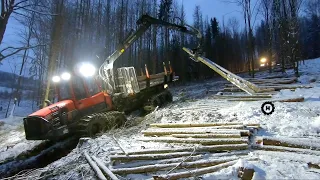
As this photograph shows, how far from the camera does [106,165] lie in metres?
5.57

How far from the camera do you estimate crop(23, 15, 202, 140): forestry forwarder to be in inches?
344

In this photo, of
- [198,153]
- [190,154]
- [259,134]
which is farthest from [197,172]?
[259,134]

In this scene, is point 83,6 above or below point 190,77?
above

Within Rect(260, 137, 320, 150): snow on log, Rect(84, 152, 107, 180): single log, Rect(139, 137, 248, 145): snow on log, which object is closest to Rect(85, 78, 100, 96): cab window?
Rect(84, 152, 107, 180): single log

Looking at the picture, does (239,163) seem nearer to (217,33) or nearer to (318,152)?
(318,152)

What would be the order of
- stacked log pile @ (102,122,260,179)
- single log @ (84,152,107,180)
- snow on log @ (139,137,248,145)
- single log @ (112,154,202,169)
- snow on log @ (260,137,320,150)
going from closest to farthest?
single log @ (84,152,107,180)
stacked log pile @ (102,122,260,179)
snow on log @ (260,137,320,150)
single log @ (112,154,202,169)
snow on log @ (139,137,248,145)

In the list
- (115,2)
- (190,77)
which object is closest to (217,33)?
(190,77)

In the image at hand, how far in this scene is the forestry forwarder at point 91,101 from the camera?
8.73 m

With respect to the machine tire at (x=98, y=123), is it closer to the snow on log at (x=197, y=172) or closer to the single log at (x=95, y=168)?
the single log at (x=95, y=168)

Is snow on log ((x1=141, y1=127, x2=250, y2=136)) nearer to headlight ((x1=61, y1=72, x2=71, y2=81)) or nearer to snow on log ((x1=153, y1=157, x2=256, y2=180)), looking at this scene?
snow on log ((x1=153, y1=157, x2=256, y2=180))

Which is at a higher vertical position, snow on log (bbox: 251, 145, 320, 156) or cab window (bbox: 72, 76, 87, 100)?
cab window (bbox: 72, 76, 87, 100)

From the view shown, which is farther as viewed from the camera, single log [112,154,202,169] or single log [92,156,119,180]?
single log [112,154,202,169]

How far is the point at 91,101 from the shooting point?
10344 mm

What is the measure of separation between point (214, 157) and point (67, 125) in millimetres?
6302
